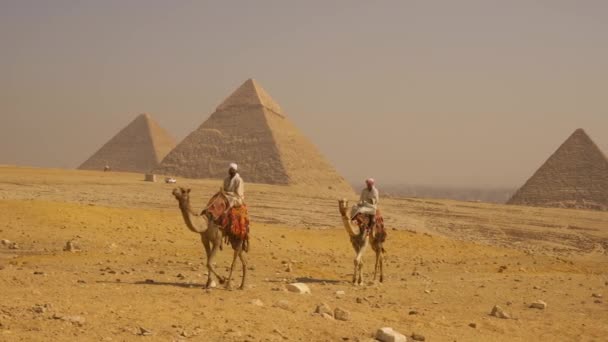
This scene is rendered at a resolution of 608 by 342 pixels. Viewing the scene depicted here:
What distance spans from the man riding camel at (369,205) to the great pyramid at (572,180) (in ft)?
128

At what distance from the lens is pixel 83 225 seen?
13.6 meters

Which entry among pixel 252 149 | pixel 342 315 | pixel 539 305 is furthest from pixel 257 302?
pixel 252 149

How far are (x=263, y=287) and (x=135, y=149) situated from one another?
2458 inches

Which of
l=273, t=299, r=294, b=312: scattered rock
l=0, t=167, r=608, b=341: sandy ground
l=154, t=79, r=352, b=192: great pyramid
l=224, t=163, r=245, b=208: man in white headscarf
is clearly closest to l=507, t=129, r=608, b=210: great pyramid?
l=154, t=79, r=352, b=192: great pyramid

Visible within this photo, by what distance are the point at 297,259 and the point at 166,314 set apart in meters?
6.72

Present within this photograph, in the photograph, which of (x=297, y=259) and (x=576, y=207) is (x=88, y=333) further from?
(x=576, y=207)

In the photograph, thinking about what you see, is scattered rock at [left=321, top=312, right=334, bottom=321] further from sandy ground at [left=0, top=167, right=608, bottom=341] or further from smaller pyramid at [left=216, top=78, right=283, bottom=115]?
smaller pyramid at [left=216, top=78, right=283, bottom=115]

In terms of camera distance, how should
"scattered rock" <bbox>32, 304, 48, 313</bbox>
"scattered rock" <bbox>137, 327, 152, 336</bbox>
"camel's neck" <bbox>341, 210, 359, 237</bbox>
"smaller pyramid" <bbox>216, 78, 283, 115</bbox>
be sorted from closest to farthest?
"scattered rock" <bbox>137, 327, 152, 336</bbox>, "scattered rock" <bbox>32, 304, 48, 313</bbox>, "camel's neck" <bbox>341, 210, 359, 237</bbox>, "smaller pyramid" <bbox>216, 78, 283, 115</bbox>

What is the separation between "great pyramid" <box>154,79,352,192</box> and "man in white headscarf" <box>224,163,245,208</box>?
132ft

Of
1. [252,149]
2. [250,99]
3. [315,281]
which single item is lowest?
[315,281]

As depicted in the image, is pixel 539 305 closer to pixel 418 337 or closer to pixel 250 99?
pixel 418 337

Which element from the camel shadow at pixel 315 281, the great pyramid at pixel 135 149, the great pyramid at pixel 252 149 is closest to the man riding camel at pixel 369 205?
the camel shadow at pixel 315 281

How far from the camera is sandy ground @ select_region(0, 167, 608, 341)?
5.43 m

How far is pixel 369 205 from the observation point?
30.6ft
